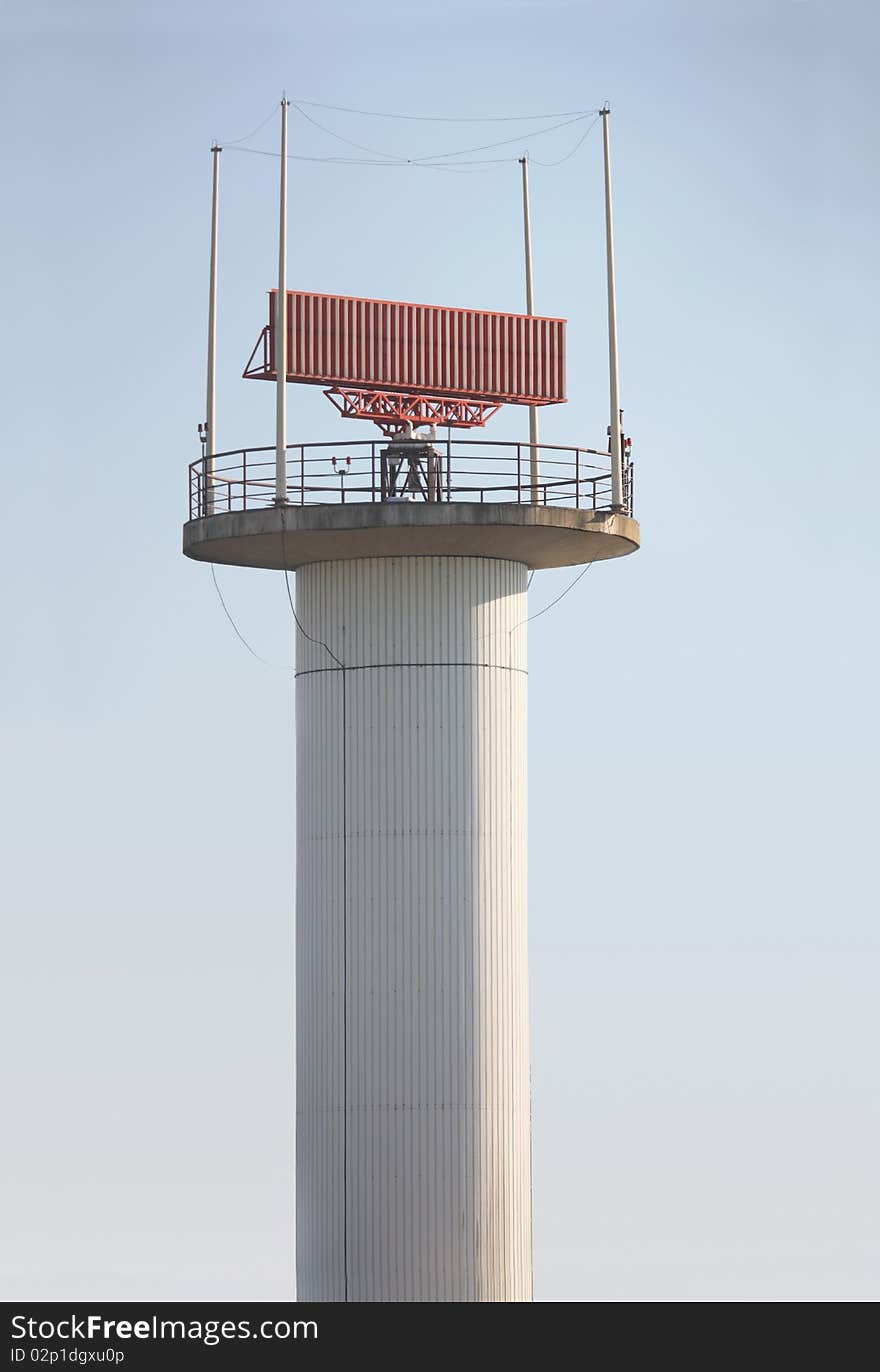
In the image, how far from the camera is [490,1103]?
48.4 metres

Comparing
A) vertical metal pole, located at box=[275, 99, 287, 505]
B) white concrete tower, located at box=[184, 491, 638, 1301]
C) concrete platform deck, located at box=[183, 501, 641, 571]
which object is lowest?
white concrete tower, located at box=[184, 491, 638, 1301]

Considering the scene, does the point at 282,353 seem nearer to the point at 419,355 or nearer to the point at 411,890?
the point at 419,355

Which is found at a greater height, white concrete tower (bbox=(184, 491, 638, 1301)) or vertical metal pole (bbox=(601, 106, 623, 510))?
vertical metal pole (bbox=(601, 106, 623, 510))

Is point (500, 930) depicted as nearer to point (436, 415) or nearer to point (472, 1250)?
point (472, 1250)

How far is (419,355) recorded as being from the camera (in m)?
50.2

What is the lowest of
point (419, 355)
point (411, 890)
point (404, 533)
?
point (411, 890)

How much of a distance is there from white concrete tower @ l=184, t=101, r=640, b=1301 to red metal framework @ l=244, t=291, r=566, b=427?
0.05 metres

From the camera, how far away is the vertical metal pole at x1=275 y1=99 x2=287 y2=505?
48.5m

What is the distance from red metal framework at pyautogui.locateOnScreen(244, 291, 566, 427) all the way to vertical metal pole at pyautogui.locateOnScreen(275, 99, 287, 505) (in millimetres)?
308

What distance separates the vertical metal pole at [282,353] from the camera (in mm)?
48500

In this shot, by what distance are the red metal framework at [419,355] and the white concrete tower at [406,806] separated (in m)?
0.05

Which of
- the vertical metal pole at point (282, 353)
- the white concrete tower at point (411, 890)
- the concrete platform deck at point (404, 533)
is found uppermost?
the vertical metal pole at point (282, 353)

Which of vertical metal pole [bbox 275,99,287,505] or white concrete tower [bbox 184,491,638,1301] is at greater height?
vertical metal pole [bbox 275,99,287,505]

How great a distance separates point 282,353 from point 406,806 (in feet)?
25.5
